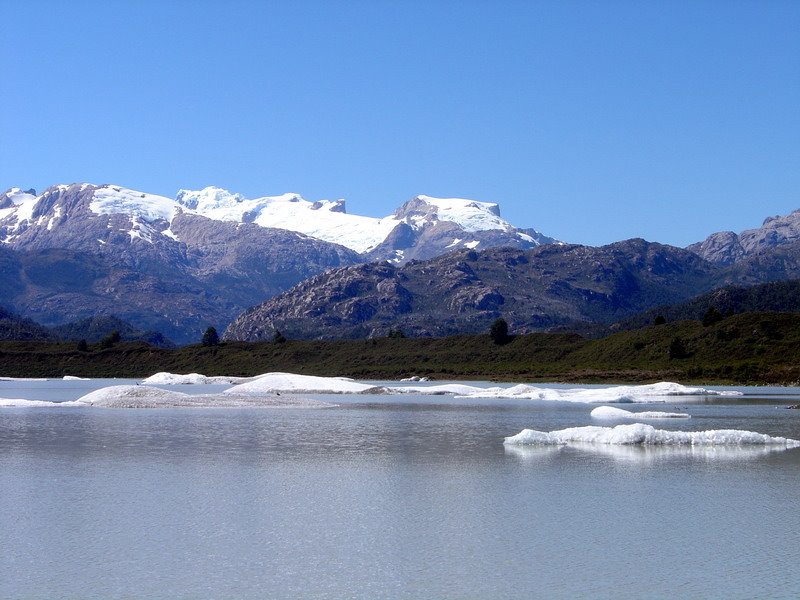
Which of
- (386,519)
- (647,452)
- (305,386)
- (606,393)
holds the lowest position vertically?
(386,519)

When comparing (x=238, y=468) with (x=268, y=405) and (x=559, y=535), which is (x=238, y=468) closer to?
(x=559, y=535)

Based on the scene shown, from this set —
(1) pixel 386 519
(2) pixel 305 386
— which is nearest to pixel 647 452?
(1) pixel 386 519

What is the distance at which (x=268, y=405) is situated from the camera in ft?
388

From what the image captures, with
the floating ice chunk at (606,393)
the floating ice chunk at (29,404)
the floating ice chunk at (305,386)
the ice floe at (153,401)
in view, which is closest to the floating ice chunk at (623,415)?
the floating ice chunk at (606,393)

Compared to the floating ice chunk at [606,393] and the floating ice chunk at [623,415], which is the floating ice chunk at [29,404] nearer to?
the floating ice chunk at [606,393]

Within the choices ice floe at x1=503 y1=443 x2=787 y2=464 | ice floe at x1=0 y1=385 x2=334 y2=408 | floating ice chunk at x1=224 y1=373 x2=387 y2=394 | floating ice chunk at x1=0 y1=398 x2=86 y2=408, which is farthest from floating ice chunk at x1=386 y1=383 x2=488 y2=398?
ice floe at x1=503 y1=443 x2=787 y2=464

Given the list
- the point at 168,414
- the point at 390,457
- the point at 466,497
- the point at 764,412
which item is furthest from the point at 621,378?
the point at 466,497

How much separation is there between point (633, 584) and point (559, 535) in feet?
22.8

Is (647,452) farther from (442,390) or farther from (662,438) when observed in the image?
(442,390)

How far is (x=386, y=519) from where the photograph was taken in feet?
130

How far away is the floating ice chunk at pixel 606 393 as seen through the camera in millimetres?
121375

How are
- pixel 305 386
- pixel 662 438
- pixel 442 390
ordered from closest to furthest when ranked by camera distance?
pixel 662 438 → pixel 305 386 → pixel 442 390

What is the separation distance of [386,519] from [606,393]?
89.7m

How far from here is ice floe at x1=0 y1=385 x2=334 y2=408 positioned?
11156cm
